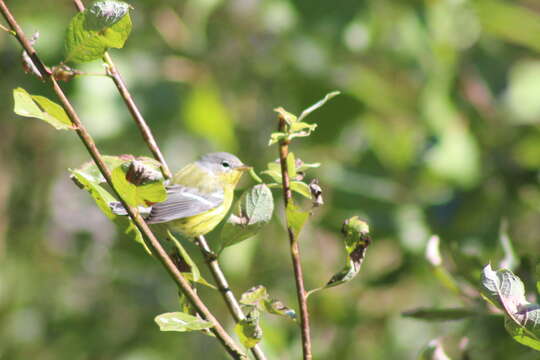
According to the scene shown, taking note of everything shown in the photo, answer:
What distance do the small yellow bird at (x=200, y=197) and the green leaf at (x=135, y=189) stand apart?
0.65ft

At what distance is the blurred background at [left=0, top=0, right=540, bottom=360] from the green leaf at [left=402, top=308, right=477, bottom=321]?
0.33m

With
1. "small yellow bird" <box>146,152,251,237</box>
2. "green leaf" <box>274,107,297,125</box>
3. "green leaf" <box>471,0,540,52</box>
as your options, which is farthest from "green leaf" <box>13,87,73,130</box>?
"green leaf" <box>471,0,540,52</box>

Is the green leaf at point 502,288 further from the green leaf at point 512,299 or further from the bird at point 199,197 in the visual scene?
the bird at point 199,197

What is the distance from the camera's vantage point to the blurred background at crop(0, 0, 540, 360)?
1.07m

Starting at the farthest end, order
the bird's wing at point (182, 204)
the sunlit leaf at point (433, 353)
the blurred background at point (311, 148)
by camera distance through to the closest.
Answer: the blurred background at point (311, 148) < the bird's wing at point (182, 204) < the sunlit leaf at point (433, 353)

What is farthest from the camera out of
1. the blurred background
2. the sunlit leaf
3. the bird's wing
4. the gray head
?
the blurred background

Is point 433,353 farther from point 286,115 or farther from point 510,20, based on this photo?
point 510,20

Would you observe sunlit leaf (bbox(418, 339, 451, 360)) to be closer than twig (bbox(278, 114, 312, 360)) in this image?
No

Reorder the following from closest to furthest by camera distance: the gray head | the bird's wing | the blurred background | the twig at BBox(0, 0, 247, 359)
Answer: the twig at BBox(0, 0, 247, 359) → the bird's wing → the gray head → the blurred background

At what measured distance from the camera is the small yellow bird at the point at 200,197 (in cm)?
68

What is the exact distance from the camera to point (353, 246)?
16.2 inches

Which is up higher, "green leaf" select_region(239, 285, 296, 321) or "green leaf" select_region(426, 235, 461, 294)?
Answer: "green leaf" select_region(239, 285, 296, 321)

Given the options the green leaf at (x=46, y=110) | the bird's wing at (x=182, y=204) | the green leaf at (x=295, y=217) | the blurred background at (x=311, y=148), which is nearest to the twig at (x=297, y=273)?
the green leaf at (x=295, y=217)

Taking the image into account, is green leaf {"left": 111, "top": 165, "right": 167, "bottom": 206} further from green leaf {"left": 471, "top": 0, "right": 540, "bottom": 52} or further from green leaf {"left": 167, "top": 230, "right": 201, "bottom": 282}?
green leaf {"left": 471, "top": 0, "right": 540, "bottom": 52}
